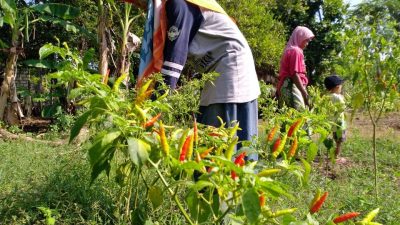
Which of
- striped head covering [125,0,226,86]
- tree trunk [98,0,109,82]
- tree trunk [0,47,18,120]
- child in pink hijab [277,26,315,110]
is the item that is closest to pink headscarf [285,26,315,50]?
child in pink hijab [277,26,315,110]

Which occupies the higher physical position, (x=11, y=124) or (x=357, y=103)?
(x=357, y=103)

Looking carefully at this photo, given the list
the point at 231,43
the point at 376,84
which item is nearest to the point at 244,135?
the point at 231,43

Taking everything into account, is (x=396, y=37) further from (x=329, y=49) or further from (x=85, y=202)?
(x=329, y=49)

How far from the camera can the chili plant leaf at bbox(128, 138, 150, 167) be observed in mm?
1107

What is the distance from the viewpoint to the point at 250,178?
1.02 metres

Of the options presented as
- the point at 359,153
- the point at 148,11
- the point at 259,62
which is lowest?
the point at 359,153

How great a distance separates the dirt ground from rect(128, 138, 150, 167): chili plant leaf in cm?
755

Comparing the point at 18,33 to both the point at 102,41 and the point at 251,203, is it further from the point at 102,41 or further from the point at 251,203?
the point at 251,203

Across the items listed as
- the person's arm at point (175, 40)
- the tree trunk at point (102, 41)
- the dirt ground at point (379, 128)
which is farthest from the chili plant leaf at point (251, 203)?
the dirt ground at point (379, 128)

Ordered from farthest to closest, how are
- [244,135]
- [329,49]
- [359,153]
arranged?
[329,49]
[359,153]
[244,135]

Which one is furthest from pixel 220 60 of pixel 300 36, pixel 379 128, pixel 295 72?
pixel 379 128

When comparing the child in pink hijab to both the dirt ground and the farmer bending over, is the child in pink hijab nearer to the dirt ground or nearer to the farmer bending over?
the farmer bending over

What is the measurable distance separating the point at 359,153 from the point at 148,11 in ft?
16.1

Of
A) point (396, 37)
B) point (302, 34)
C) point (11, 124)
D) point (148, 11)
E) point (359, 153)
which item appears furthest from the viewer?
point (11, 124)
